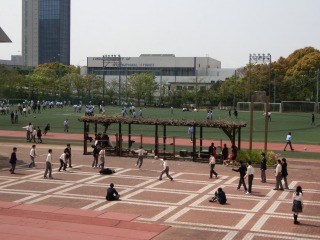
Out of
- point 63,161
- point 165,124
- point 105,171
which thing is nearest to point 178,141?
point 165,124

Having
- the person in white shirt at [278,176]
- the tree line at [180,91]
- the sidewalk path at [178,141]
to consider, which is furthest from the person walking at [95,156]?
the tree line at [180,91]

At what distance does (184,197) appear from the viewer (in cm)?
2333

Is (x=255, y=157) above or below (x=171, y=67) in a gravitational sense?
below

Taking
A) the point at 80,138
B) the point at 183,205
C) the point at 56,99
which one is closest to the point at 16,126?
the point at 80,138

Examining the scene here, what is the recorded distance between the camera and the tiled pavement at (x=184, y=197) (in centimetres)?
1839

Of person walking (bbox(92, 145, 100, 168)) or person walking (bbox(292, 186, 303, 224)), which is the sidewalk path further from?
person walking (bbox(292, 186, 303, 224))

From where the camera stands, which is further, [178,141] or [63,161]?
[178,141]

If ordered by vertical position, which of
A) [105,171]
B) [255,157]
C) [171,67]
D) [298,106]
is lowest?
[105,171]

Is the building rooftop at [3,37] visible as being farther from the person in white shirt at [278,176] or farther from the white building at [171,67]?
the white building at [171,67]

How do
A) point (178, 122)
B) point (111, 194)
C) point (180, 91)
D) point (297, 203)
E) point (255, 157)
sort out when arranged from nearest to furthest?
point (297, 203) → point (111, 194) → point (255, 157) → point (178, 122) → point (180, 91)

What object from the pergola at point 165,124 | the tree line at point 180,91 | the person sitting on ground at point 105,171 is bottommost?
the person sitting on ground at point 105,171

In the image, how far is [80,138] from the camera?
156 feet

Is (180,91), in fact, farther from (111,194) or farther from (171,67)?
(111,194)

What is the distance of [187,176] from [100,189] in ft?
19.0
